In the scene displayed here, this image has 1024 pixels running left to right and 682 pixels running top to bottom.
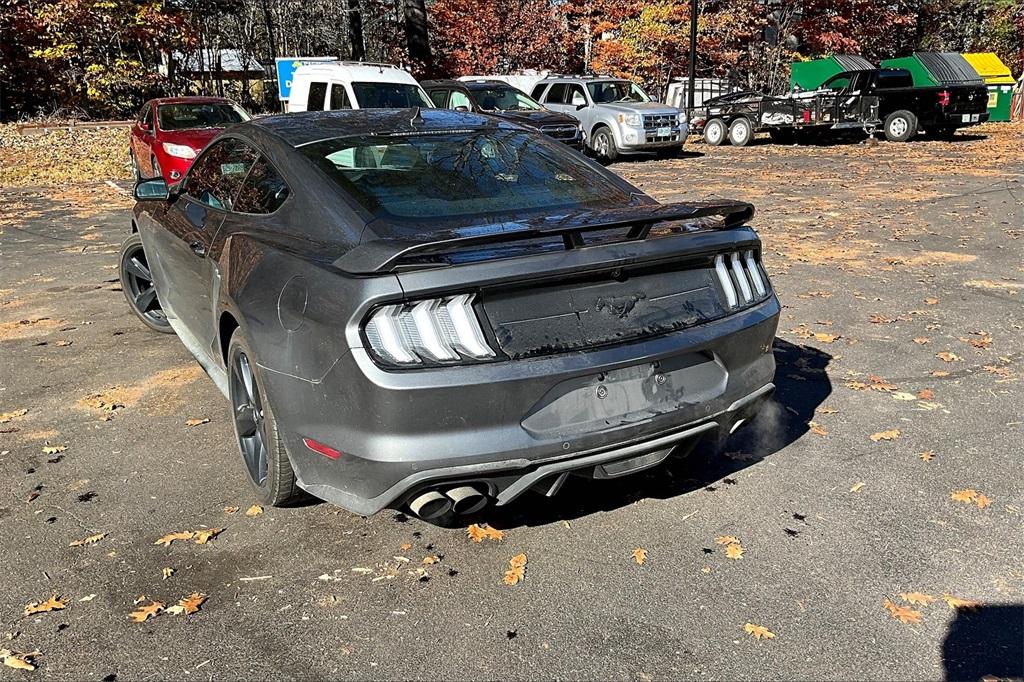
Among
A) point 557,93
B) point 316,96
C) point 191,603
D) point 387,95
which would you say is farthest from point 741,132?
point 191,603

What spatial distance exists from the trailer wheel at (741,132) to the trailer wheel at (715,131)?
0.23m

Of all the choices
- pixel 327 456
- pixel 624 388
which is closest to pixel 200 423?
pixel 327 456

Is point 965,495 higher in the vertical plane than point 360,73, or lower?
lower

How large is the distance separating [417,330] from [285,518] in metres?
1.25

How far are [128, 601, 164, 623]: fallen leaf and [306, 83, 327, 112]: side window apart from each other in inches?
569

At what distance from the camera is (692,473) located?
4008mm

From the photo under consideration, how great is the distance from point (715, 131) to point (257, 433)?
20710 millimetres

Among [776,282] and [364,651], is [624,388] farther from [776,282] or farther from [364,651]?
[776,282]

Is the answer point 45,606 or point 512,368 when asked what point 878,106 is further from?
point 45,606

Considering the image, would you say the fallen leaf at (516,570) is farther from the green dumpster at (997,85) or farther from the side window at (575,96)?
the green dumpster at (997,85)

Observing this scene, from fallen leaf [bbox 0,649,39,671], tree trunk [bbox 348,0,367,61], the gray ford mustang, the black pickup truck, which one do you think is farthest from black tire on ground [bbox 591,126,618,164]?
fallen leaf [bbox 0,649,39,671]

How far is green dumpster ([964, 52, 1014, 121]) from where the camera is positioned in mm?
25750

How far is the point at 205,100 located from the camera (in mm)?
15477

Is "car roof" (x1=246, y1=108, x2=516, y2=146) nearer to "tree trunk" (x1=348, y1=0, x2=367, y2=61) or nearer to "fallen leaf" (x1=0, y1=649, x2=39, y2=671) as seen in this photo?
"fallen leaf" (x1=0, y1=649, x2=39, y2=671)
